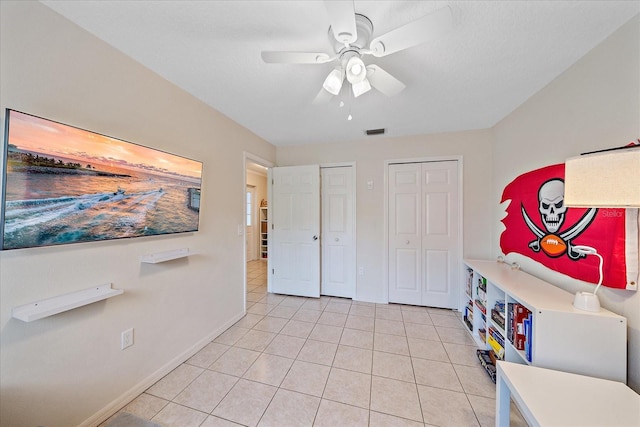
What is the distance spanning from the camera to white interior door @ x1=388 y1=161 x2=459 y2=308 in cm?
293

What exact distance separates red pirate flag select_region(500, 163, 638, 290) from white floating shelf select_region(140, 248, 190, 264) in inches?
112

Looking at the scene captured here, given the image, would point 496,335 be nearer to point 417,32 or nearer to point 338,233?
point 338,233

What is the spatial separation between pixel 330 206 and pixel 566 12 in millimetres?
2669

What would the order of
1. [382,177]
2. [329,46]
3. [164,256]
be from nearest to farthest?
[329,46]
[164,256]
[382,177]

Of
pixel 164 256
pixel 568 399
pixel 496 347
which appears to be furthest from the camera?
pixel 496 347

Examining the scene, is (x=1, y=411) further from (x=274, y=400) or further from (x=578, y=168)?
(x=578, y=168)

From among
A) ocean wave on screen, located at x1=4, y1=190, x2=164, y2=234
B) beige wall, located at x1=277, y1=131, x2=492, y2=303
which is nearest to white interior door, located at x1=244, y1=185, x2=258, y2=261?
beige wall, located at x1=277, y1=131, x2=492, y2=303

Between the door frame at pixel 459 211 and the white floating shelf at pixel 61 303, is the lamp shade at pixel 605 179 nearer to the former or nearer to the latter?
the door frame at pixel 459 211

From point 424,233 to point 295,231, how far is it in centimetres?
184

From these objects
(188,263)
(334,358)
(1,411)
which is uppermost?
(188,263)

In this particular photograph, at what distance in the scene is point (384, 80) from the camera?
138 cm

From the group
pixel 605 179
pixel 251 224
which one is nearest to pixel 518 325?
pixel 605 179

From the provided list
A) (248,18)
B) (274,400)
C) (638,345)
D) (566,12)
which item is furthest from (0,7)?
(638,345)

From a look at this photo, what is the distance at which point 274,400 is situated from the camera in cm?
155
